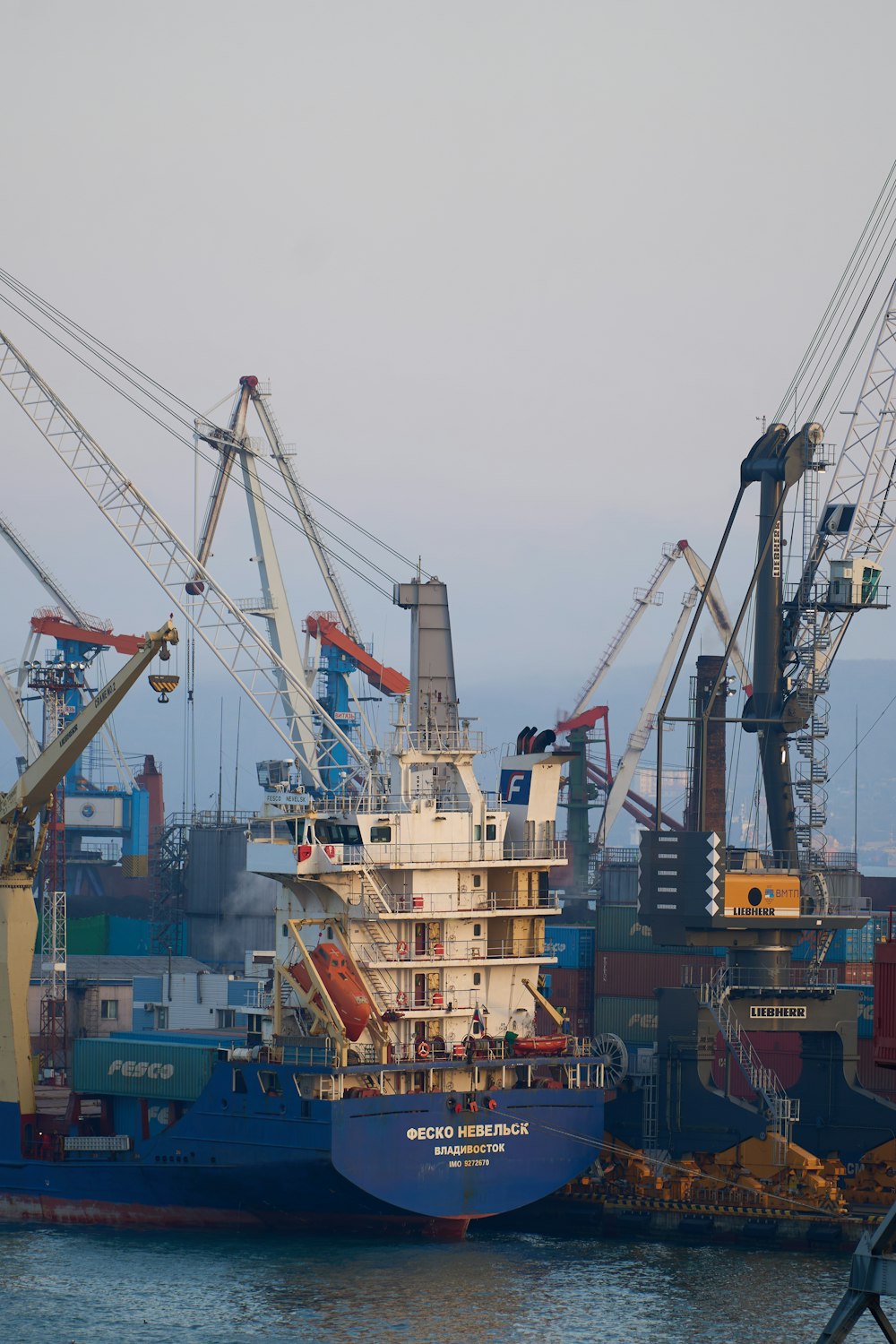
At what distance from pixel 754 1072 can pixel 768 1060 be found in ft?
13.1

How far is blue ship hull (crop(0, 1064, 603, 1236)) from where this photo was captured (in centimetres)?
4600

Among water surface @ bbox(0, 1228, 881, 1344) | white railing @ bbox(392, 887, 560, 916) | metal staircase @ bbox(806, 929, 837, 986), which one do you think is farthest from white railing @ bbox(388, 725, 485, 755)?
water surface @ bbox(0, 1228, 881, 1344)

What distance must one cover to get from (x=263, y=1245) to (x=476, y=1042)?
6.73 meters

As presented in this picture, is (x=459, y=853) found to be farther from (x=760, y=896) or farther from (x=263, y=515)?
(x=263, y=515)

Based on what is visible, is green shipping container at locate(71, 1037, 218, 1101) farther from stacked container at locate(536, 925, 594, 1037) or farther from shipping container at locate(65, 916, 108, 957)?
shipping container at locate(65, 916, 108, 957)

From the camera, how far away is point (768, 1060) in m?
55.7

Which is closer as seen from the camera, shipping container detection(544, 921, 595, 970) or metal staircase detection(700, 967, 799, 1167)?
metal staircase detection(700, 967, 799, 1167)

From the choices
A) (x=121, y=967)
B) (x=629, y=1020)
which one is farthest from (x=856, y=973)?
(x=121, y=967)

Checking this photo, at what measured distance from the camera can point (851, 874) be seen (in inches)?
2138

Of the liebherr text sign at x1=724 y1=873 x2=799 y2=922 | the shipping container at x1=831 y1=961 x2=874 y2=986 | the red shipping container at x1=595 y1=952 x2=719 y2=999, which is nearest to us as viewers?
the liebherr text sign at x1=724 y1=873 x2=799 y2=922

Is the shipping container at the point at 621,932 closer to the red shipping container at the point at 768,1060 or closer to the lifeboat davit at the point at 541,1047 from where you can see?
the red shipping container at the point at 768,1060

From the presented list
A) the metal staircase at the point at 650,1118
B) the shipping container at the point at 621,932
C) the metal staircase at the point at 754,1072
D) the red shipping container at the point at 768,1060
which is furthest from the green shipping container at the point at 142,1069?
the shipping container at the point at 621,932

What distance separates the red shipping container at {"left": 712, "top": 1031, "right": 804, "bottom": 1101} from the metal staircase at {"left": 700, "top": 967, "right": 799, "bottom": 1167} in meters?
1.66

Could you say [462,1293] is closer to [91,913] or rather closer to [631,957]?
[631,957]
